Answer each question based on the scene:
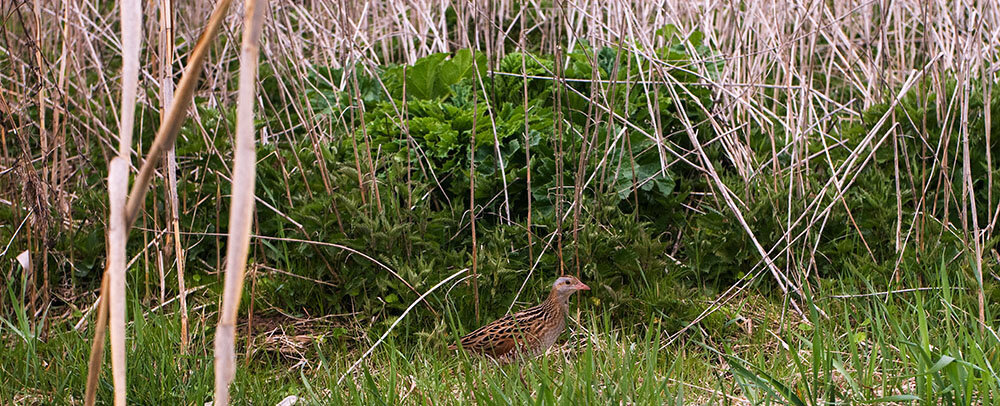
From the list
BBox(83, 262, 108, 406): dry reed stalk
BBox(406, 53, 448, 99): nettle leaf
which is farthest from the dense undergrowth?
BBox(83, 262, 108, 406): dry reed stalk

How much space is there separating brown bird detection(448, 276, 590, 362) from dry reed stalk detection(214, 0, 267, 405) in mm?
2137

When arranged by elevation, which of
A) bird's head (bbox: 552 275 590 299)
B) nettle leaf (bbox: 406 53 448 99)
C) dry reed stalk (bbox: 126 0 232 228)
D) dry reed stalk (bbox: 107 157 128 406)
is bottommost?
bird's head (bbox: 552 275 590 299)

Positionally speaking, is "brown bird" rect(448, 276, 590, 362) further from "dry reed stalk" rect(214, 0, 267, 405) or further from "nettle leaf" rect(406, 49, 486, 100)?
"dry reed stalk" rect(214, 0, 267, 405)

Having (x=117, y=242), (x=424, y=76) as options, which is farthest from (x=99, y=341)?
(x=424, y=76)

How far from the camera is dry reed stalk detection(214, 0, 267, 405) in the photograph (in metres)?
0.98

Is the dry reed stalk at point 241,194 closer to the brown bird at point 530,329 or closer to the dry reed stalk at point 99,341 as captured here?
the dry reed stalk at point 99,341

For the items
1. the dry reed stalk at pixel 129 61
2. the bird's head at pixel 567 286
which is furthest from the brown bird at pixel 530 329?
the dry reed stalk at pixel 129 61

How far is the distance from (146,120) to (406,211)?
1.86 m

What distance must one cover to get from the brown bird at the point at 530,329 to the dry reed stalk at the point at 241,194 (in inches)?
84.1

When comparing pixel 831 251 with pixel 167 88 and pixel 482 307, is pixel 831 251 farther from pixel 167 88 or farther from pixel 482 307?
pixel 167 88

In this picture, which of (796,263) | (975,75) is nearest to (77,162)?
(796,263)

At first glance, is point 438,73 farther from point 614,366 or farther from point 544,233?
point 614,366

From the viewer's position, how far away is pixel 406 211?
3.62 metres

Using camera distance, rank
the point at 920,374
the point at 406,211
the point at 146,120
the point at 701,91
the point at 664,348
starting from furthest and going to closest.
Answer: the point at 146,120
the point at 701,91
the point at 406,211
the point at 664,348
the point at 920,374
